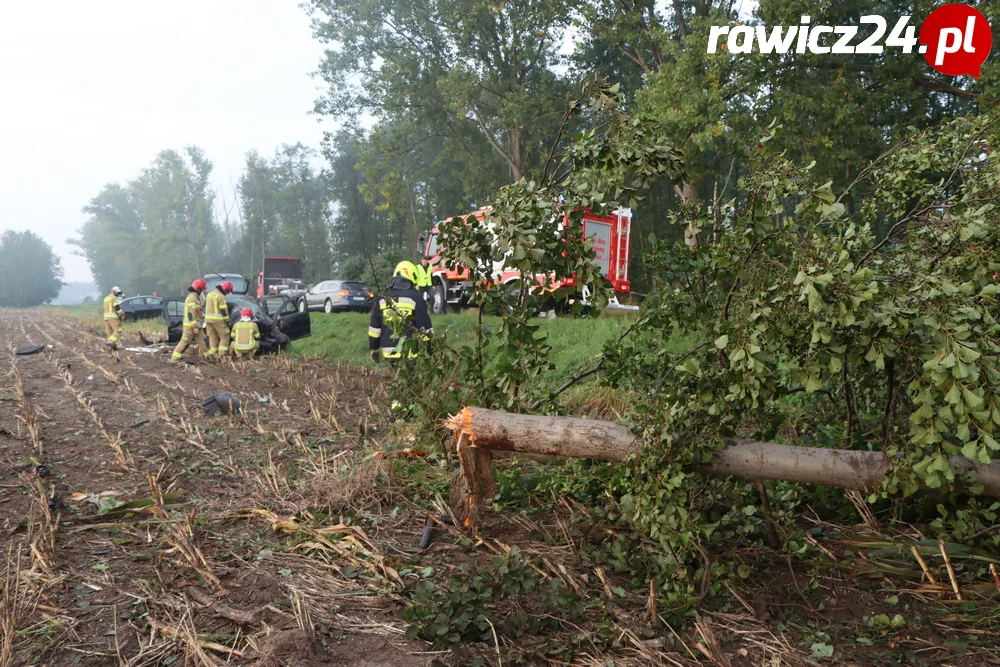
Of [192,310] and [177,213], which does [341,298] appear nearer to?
[192,310]

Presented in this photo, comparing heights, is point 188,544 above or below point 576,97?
below

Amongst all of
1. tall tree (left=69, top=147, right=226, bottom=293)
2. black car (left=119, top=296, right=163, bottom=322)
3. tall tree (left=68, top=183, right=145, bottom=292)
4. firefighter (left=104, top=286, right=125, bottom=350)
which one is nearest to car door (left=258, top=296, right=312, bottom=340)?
firefighter (left=104, top=286, right=125, bottom=350)

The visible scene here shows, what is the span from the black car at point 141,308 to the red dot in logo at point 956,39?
27.1 m

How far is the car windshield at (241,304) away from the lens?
1404 cm

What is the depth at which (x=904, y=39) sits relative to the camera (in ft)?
49.9

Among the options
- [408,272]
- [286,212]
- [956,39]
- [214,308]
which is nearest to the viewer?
[408,272]

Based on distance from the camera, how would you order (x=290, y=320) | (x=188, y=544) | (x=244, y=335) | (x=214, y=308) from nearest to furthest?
(x=188, y=544) < (x=244, y=335) < (x=214, y=308) < (x=290, y=320)

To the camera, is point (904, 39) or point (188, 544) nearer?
point (188, 544)

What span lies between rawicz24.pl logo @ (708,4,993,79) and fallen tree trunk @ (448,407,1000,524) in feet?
38.2

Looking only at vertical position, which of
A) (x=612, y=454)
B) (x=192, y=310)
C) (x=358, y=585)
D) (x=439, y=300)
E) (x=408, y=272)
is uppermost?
(x=408, y=272)

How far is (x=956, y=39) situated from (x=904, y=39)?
4.30ft

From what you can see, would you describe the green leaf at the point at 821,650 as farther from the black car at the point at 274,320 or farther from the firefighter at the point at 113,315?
the firefighter at the point at 113,315

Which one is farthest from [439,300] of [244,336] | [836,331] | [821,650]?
[821,650]

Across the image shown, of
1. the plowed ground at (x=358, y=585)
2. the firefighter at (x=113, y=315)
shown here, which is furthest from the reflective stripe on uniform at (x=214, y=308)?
the plowed ground at (x=358, y=585)
